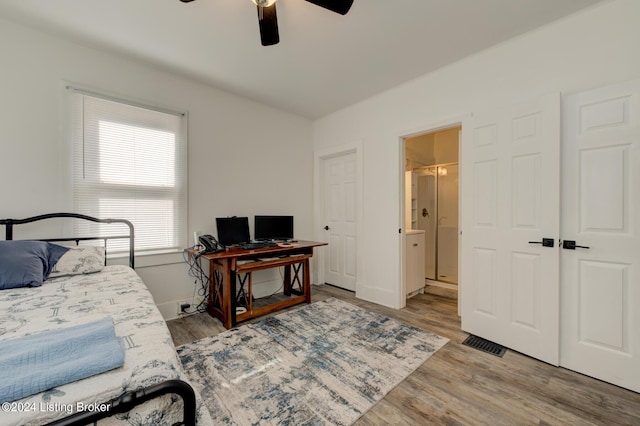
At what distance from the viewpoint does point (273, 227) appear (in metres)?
3.57

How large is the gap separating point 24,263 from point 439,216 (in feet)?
16.0

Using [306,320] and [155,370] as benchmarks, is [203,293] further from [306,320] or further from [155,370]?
[155,370]

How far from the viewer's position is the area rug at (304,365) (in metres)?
1.60

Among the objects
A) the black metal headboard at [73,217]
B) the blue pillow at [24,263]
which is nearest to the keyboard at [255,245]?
the black metal headboard at [73,217]

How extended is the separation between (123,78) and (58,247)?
5.54ft

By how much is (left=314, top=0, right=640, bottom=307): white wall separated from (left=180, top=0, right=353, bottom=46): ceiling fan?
168 cm

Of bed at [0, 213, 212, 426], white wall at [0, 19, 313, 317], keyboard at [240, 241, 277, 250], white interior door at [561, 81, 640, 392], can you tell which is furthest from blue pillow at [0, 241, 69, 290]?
white interior door at [561, 81, 640, 392]

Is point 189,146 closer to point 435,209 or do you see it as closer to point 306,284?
point 306,284

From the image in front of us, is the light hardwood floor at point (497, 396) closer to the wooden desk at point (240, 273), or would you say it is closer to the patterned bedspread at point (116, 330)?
the patterned bedspread at point (116, 330)

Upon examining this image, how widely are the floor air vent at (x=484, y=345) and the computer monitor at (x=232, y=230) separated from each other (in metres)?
2.56

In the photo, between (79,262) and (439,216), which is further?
(439,216)

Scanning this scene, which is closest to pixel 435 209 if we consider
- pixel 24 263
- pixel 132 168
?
pixel 132 168

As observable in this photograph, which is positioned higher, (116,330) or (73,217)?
(73,217)

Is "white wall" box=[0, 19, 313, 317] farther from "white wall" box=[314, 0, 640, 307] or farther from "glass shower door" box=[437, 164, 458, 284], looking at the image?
"glass shower door" box=[437, 164, 458, 284]
